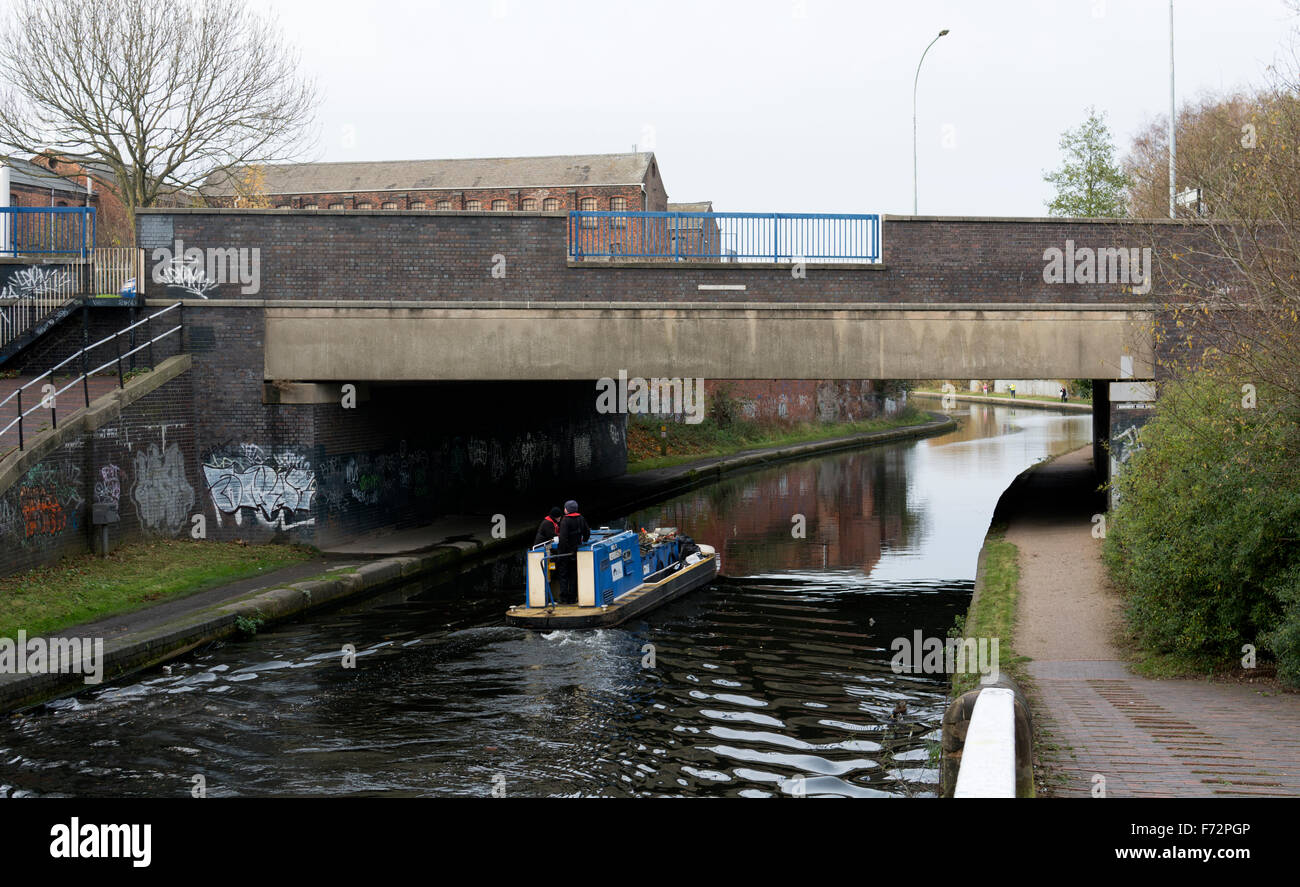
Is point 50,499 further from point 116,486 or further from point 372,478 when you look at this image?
point 372,478

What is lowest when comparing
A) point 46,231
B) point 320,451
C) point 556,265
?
point 320,451

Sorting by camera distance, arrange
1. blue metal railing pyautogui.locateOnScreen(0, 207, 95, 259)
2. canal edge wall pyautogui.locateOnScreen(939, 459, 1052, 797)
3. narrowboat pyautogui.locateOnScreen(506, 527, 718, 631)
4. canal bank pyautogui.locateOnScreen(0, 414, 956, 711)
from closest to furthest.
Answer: canal edge wall pyautogui.locateOnScreen(939, 459, 1052, 797) → canal bank pyautogui.locateOnScreen(0, 414, 956, 711) → narrowboat pyautogui.locateOnScreen(506, 527, 718, 631) → blue metal railing pyautogui.locateOnScreen(0, 207, 95, 259)

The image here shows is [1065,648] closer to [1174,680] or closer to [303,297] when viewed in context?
[1174,680]

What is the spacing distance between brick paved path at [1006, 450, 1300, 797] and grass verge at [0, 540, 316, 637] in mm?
11587

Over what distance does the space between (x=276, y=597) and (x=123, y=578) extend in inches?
93.5

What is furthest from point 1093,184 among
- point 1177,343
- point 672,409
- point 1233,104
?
point 1177,343

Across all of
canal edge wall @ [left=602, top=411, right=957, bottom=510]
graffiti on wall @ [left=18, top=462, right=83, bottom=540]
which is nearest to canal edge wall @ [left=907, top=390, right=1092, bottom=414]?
canal edge wall @ [left=602, top=411, right=957, bottom=510]

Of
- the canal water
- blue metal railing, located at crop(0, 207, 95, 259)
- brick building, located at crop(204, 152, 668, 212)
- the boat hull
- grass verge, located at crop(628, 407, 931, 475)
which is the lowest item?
the canal water

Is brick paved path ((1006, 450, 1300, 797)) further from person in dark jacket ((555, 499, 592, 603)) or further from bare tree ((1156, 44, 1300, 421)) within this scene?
person in dark jacket ((555, 499, 592, 603))

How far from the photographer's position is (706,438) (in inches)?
1916

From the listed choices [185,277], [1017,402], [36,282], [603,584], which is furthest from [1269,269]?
[1017,402]

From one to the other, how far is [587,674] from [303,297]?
34.7 feet

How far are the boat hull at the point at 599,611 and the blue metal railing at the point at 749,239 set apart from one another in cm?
637

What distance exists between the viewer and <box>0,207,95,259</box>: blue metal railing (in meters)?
22.2
